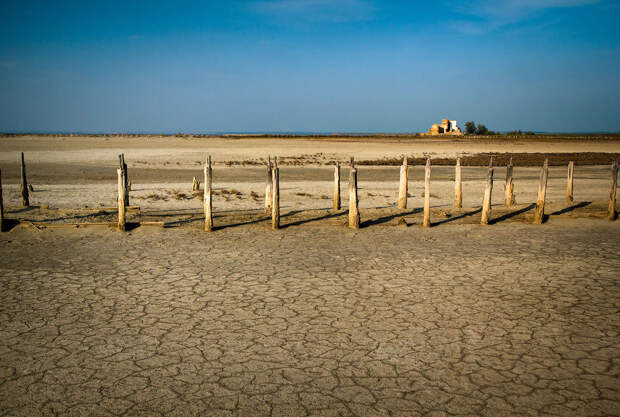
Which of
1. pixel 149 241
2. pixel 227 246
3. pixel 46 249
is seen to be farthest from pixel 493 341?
pixel 46 249

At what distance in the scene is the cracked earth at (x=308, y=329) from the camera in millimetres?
4191

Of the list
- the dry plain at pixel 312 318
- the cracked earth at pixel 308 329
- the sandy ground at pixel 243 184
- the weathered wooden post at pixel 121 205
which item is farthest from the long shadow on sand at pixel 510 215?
the weathered wooden post at pixel 121 205

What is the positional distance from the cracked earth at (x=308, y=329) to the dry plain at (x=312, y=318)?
0.08 feet

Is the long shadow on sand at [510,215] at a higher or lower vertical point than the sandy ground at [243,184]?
lower

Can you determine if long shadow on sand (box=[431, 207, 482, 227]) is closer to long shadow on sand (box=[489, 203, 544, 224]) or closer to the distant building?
long shadow on sand (box=[489, 203, 544, 224])

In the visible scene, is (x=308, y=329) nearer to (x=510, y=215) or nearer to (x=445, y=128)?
(x=510, y=215)

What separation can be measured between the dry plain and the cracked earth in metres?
0.02

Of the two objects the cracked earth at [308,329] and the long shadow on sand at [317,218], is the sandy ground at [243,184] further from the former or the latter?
the cracked earth at [308,329]

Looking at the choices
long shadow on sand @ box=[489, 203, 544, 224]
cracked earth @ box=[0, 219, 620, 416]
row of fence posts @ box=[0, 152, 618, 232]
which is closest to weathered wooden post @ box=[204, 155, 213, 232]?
row of fence posts @ box=[0, 152, 618, 232]

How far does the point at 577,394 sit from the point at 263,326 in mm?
3394

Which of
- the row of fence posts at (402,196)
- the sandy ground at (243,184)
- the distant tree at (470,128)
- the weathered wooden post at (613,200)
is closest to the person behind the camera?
the row of fence posts at (402,196)

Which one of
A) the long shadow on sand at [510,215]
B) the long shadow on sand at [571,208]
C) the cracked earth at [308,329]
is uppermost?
the long shadow on sand at [571,208]

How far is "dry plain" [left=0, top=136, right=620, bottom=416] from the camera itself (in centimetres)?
422

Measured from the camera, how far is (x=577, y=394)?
13.8 ft
